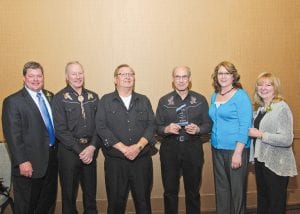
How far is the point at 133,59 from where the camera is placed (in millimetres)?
3693

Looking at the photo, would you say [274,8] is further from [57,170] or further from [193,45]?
[57,170]

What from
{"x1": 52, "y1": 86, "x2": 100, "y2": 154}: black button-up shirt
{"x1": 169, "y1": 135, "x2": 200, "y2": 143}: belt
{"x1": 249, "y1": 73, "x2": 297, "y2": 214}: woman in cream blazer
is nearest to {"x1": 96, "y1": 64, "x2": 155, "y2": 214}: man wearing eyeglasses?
{"x1": 52, "y1": 86, "x2": 100, "y2": 154}: black button-up shirt

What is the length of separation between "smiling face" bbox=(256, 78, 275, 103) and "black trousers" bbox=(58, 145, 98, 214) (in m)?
1.77

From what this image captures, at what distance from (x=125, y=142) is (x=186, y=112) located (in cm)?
68

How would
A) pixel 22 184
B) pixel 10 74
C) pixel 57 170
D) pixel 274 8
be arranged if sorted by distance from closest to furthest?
pixel 22 184 → pixel 57 170 → pixel 10 74 → pixel 274 8

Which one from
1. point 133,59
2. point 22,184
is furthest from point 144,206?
point 133,59

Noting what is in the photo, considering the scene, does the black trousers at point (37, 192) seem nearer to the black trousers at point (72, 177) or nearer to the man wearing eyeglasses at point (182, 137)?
the black trousers at point (72, 177)

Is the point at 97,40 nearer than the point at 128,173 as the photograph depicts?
No

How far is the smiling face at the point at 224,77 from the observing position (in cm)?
309

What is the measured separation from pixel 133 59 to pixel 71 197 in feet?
5.39

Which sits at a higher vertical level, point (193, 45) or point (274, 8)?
point (274, 8)

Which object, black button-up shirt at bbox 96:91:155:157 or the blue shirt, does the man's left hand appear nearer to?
black button-up shirt at bbox 96:91:155:157

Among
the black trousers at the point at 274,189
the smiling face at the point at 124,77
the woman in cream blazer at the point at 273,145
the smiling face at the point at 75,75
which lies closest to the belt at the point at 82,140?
the smiling face at the point at 75,75

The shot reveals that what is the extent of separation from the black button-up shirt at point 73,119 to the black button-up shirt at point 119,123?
0.13 metres
